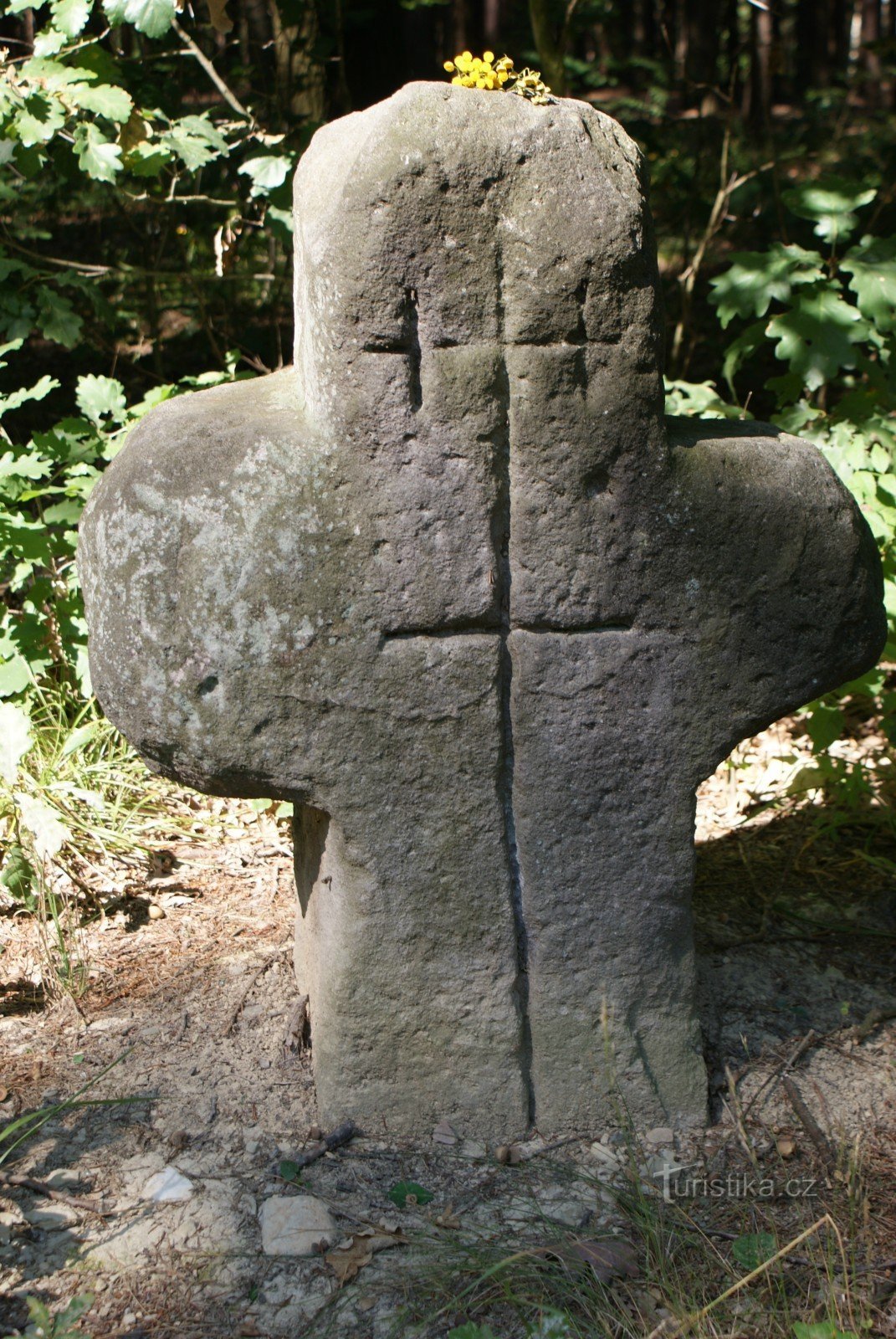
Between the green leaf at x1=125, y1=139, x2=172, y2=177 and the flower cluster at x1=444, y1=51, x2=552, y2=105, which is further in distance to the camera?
the green leaf at x1=125, y1=139, x2=172, y2=177

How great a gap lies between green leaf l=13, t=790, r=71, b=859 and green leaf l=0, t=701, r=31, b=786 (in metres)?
0.10

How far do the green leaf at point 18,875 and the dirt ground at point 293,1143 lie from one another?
0.11 meters

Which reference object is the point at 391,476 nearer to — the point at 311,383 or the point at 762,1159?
the point at 311,383

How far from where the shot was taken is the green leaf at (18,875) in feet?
9.78

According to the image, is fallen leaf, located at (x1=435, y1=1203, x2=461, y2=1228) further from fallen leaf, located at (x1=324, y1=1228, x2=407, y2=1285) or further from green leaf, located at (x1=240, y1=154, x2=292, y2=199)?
green leaf, located at (x1=240, y1=154, x2=292, y2=199)

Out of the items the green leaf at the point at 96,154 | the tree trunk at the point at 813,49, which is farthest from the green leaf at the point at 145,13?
the tree trunk at the point at 813,49

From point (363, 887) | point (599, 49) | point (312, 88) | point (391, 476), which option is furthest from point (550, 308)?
point (599, 49)

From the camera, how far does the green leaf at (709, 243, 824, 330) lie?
350 cm

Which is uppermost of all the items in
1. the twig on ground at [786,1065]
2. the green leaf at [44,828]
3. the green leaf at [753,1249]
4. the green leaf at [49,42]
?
the green leaf at [49,42]

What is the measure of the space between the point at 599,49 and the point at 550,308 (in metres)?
12.5

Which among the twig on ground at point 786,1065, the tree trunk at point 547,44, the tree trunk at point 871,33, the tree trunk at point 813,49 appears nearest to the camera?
the twig on ground at point 786,1065

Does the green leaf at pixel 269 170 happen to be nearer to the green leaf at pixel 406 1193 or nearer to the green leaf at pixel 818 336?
the green leaf at pixel 818 336

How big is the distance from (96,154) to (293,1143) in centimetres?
284

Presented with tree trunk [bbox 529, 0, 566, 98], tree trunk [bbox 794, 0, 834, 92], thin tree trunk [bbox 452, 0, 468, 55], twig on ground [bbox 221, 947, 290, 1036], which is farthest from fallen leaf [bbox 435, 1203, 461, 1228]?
tree trunk [bbox 794, 0, 834, 92]
